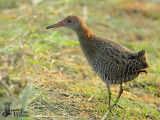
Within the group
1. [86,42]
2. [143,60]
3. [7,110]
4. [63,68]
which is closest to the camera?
[7,110]

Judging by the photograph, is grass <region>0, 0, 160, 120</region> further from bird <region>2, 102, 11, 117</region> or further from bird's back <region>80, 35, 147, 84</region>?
bird's back <region>80, 35, 147, 84</region>

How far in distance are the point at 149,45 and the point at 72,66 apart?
260 cm

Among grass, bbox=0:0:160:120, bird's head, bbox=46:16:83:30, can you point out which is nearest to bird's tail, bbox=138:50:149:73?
grass, bbox=0:0:160:120

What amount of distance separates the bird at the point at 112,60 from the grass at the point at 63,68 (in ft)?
1.34

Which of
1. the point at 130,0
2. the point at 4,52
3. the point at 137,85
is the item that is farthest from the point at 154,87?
the point at 130,0

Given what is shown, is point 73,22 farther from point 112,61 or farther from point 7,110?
point 7,110

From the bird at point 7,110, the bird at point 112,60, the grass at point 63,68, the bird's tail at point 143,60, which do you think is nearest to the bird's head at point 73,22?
the bird at point 112,60

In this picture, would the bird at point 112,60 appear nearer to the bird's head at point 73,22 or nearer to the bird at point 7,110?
the bird's head at point 73,22

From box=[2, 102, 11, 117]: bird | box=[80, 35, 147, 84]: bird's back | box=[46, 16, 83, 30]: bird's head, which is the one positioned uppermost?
box=[46, 16, 83, 30]: bird's head

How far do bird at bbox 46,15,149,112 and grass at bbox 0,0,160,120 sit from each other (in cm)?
41

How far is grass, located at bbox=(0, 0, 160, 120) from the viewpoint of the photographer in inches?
119

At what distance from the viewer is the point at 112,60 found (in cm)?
364

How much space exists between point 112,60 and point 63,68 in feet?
4.17

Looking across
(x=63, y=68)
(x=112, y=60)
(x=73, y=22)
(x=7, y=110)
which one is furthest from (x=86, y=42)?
(x=7, y=110)
